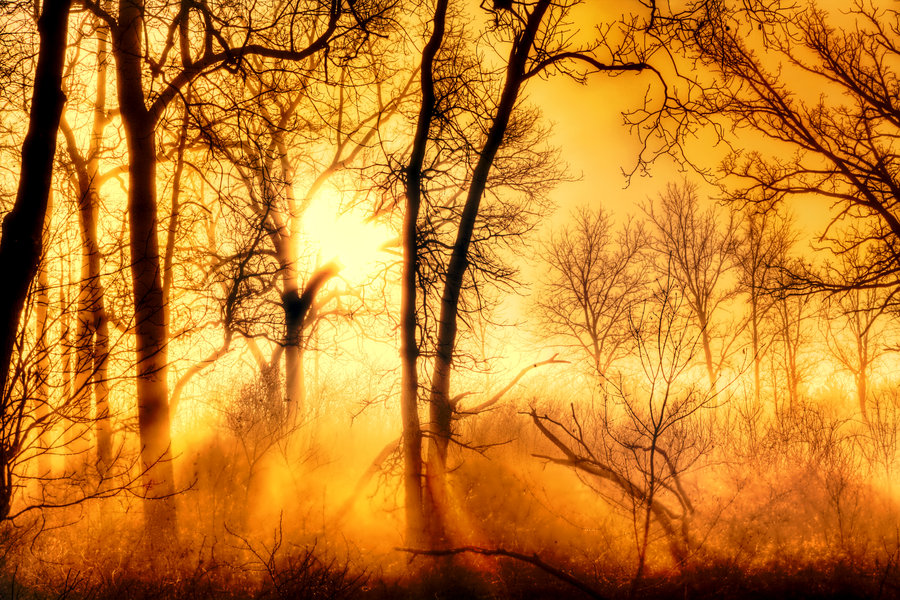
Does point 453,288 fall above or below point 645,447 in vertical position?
above

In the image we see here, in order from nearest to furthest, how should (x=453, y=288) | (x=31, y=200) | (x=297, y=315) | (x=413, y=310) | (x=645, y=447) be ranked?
1. (x=31, y=200)
2. (x=645, y=447)
3. (x=413, y=310)
4. (x=453, y=288)
5. (x=297, y=315)

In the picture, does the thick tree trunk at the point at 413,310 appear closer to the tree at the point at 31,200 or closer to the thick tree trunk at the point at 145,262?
the thick tree trunk at the point at 145,262

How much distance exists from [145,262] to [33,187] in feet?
11.8

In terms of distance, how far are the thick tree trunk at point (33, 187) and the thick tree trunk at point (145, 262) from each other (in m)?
3.49

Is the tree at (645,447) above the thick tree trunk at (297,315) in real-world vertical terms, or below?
below

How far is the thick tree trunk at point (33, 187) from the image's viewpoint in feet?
10.8

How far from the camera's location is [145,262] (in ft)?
22.2

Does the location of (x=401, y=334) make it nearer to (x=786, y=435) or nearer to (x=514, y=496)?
(x=514, y=496)

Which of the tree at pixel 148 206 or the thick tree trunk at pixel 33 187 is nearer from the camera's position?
the thick tree trunk at pixel 33 187

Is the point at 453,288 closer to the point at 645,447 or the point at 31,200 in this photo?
the point at 645,447

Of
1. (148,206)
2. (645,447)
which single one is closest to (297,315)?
(148,206)

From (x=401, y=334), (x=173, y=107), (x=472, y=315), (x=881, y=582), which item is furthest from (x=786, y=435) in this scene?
(x=173, y=107)

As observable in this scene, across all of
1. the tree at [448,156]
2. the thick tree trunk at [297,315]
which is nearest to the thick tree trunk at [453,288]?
the tree at [448,156]

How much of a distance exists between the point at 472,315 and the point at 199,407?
7.90 metres
